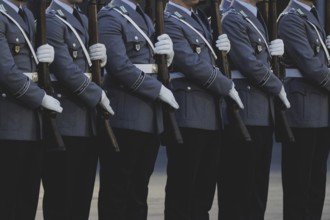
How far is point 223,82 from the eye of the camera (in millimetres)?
A: 10008

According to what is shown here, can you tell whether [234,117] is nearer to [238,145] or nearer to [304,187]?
[238,145]

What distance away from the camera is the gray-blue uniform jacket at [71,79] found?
923cm

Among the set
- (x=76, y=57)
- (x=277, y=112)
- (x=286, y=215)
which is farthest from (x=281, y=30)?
(x=76, y=57)

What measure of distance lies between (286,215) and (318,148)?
0.56m

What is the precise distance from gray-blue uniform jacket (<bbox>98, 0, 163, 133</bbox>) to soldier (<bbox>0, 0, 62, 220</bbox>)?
71 centimetres

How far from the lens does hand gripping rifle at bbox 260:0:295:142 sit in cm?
1051

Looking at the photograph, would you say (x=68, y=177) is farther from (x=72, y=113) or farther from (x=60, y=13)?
(x=60, y=13)

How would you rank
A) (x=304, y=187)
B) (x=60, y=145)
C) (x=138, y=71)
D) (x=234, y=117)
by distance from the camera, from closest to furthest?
1. (x=60, y=145)
2. (x=138, y=71)
3. (x=234, y=117)
4. (x=304, y=187)

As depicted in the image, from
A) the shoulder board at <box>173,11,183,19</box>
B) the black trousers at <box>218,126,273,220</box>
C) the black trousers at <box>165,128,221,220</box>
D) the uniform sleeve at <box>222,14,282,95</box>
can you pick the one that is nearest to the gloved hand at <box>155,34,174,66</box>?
the shoulder board at <box>173,11,183,19</box>

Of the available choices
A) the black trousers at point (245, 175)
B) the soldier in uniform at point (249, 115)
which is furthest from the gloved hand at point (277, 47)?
the black trousers at point (245, 175)

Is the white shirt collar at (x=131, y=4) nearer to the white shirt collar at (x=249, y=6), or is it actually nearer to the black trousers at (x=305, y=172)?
the white shirt collar at (x=249, y=6)

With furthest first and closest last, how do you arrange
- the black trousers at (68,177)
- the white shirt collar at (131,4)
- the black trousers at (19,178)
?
the white shirt collar at (131,4), the black trousers at (68,177), the black trousers at (19,178)

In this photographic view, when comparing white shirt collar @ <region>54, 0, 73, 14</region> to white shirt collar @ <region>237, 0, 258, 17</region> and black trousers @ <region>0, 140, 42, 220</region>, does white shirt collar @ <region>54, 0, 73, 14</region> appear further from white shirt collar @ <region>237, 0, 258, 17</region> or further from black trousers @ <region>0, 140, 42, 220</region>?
white shirt collar @ <region>237, 0, 258, 17</region>

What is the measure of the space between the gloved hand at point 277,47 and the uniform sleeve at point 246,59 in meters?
0.13
